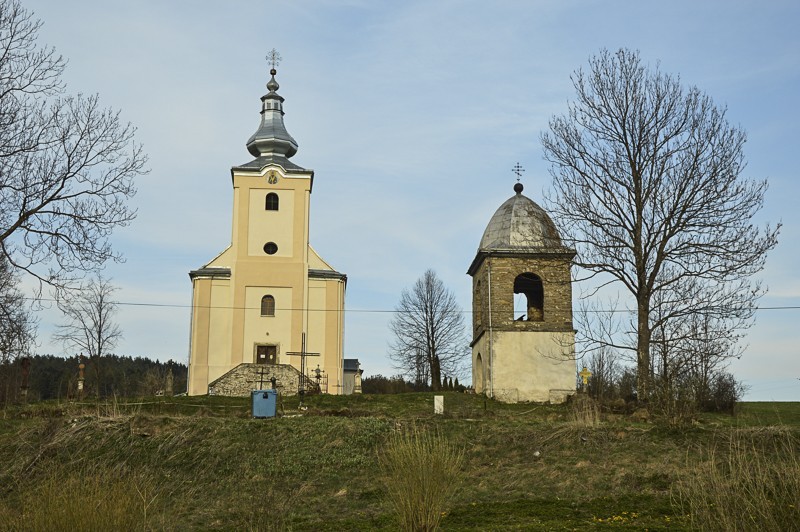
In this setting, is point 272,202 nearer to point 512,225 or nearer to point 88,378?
point 512,225

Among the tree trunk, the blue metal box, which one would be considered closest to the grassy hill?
the blue metal box

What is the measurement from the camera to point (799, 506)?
7.37 metres

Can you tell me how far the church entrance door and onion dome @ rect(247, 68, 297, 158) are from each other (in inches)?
394

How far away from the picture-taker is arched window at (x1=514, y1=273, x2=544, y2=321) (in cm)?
3319

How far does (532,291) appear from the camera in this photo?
1342 inches

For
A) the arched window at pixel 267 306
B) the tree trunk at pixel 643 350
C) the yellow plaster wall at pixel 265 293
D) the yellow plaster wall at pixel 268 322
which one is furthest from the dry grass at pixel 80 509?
the arched window at pixel 267 306

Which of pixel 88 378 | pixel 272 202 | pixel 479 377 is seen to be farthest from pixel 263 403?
pixel 88 378

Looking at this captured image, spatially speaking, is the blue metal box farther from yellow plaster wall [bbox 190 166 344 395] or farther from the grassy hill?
yellow plaster wall [bbox 190 166 344 395]

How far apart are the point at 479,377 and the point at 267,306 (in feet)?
34.6

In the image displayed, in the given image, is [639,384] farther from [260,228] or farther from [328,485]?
[260,228]

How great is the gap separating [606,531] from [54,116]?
14.2m

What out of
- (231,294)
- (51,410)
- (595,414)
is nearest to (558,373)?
(595,414)

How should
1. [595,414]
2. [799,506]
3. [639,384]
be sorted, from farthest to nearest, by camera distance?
[639,384], [595,414], [799,506]

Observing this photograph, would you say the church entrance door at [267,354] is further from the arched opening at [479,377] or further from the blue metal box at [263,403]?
the blue metal box at [263,403]
